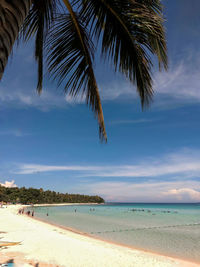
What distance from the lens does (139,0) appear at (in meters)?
2.34

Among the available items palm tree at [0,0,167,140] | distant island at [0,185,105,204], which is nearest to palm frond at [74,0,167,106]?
palm tree at [0,0,167,140]

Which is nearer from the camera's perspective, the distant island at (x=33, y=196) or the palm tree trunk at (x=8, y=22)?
the palm tree trunk at (x=8, y=22)

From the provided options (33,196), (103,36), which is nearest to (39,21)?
(103,36)

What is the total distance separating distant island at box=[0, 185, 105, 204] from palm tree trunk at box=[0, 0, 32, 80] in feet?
284

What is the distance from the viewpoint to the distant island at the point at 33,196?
85.7 m

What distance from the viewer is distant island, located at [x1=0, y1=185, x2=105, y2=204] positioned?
85.7 metres

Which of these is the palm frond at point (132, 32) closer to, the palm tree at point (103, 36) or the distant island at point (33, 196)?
the palm tree at point (103, 36)

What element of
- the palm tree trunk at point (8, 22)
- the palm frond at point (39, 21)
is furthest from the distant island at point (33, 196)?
the palm tree trunk at point (8, 22)

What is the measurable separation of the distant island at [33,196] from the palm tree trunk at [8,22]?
86.7 meters

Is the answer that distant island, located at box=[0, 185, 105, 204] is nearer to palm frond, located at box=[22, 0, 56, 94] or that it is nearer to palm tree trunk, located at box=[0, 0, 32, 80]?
palm frond, located at box=[22, 0, 56, 94]

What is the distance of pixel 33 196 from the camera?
324 ft

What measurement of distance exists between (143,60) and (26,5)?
4.97 feet

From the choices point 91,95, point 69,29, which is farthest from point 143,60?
point 69,29

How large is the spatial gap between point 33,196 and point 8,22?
4260 inches
